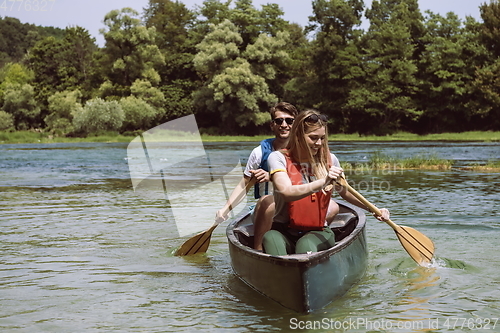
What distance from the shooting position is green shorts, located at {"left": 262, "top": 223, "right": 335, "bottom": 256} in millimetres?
5164

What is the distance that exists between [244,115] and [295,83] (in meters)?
5.05

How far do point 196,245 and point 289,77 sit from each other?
4689 centimetres

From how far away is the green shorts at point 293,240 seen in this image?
5164 millimetres

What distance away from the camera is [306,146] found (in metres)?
4.96

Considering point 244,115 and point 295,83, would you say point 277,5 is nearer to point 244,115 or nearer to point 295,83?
point 295,83

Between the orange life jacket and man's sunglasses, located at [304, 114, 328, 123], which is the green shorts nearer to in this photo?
the orange life jacket

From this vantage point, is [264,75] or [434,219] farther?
[264,75]

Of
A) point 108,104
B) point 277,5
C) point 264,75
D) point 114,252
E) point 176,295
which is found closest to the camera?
point 176,295

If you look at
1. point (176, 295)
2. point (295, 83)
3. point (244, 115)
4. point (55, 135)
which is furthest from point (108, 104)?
point (176, 295)

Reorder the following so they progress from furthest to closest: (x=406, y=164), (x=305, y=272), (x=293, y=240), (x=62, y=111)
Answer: (x=62, y=111) < (x=406, y=164) < (x=293, y=240) < (x=305, y=272)

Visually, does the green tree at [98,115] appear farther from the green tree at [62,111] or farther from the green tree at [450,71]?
the green tree at [450,71]

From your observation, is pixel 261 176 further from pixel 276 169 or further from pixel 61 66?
pixel 61 66

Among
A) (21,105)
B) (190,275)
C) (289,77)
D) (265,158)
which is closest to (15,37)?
(21,105)

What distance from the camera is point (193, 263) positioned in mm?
7551
